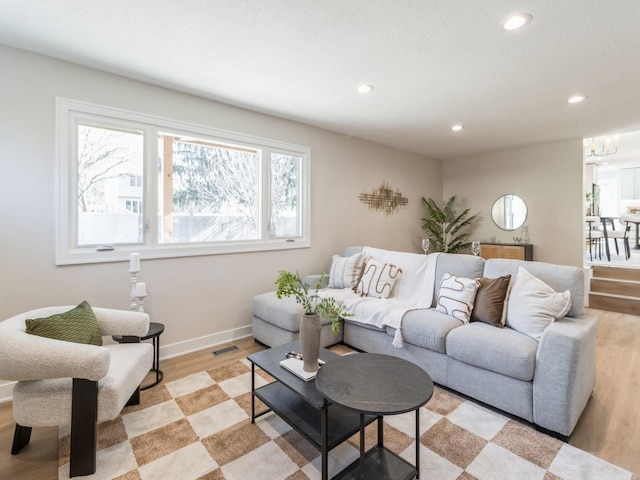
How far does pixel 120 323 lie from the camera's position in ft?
6.93

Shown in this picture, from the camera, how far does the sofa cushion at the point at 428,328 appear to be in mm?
2334

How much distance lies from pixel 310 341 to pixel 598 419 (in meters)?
1.95

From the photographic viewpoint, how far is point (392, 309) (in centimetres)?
277

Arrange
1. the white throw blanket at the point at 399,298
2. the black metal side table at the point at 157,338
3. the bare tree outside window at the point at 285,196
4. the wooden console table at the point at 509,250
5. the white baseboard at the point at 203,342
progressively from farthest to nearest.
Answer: the wooden console table at the point at 509,250 < the bare tree outside window at the point at 285,196 < the white baseboard at the point at 203,342 < the white throw blanket at the point at 399,298 < the black metal side table at the point at 157,338

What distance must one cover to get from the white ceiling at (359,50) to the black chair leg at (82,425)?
211 cm

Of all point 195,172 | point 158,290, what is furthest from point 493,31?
point 158,290

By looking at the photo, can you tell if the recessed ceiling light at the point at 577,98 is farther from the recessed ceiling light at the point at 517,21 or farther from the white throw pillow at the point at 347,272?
the white throw pillow at the point at 347,272

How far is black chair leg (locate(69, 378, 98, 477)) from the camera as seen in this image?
154cm

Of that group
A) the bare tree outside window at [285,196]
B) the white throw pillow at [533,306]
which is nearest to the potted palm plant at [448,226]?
the bare tree outside window at [285,196]

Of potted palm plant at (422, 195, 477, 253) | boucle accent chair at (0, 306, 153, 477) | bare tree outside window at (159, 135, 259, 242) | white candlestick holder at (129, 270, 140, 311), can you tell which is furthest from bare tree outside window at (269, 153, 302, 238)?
potted palm plant at (422, 195, 477, 253)

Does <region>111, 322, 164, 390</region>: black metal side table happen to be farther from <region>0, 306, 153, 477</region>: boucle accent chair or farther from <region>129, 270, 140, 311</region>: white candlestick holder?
<region>0, 306, 153, 477</region>: boucle accent chair

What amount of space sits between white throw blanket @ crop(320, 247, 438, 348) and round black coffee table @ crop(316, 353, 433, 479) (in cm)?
96

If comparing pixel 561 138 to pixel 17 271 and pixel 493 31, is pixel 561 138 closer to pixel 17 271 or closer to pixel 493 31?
pixel 493 31

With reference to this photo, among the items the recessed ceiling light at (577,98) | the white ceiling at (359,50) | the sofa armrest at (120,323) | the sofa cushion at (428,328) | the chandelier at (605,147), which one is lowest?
the sofa cushion at (428,328)
